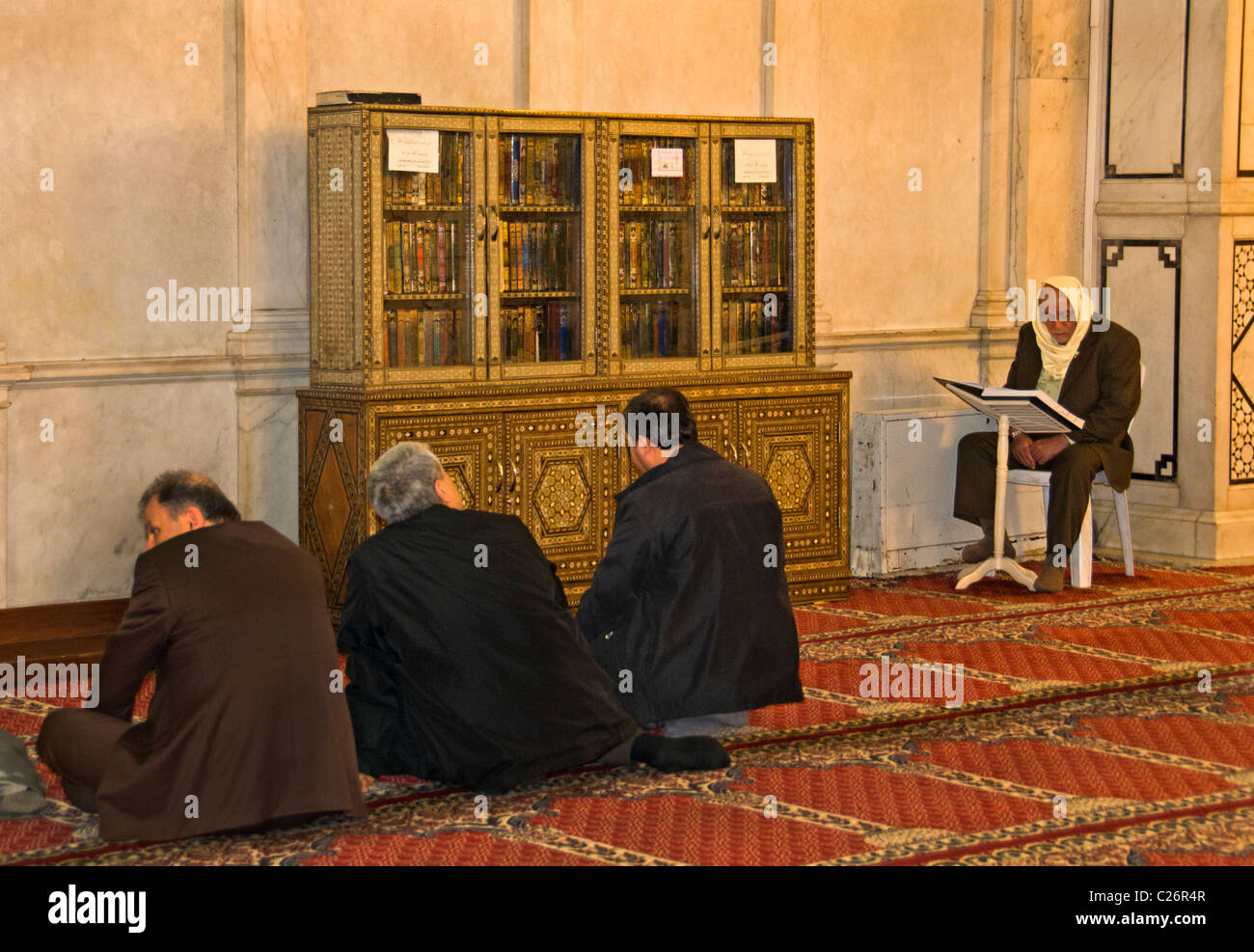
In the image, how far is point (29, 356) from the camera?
678cm

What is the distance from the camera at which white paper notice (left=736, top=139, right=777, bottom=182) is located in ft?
26.3

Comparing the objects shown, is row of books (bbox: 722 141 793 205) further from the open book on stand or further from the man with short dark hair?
the man with short dark hair

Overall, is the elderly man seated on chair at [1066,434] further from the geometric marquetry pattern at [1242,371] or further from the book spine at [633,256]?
the book spine at [633,256]

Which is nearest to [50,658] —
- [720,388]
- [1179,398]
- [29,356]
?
[29,356]

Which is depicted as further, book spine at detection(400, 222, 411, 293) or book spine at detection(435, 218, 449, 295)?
book spine at detection(435, 218, 449, 295)

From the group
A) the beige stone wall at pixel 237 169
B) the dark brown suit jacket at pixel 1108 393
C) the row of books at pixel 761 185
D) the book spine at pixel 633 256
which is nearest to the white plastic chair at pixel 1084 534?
the dark brown suit jacket at pixel 1108 393

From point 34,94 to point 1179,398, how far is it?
5860 millimetres

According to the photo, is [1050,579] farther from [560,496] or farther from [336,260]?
[336,260]

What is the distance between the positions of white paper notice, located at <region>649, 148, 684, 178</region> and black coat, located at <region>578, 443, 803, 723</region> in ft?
8.20

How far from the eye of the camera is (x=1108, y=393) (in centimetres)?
862

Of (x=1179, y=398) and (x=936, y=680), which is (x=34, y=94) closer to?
(x=936, y=680)

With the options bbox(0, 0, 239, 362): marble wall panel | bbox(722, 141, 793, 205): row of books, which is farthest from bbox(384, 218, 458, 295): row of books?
bbox(722, 141, 793, 205): row of books

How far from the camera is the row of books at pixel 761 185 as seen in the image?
26.3 feet

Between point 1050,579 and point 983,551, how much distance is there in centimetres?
50
